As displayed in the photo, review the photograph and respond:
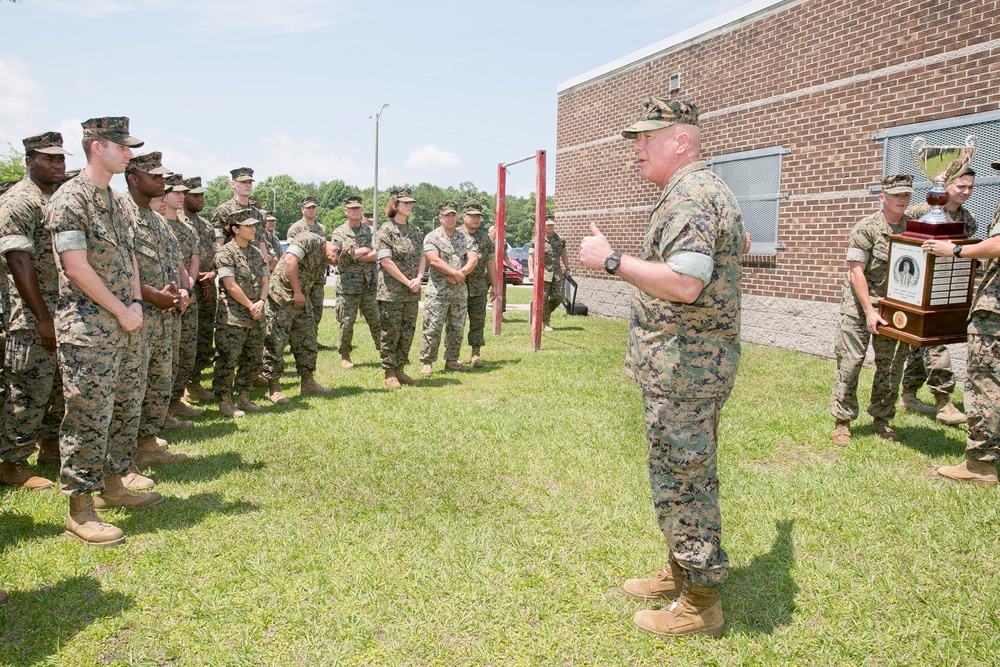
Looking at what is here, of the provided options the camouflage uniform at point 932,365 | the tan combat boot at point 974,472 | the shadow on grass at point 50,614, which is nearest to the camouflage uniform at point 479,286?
the camouflage uniform at point 932,365

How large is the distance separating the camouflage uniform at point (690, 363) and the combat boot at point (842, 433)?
340cm

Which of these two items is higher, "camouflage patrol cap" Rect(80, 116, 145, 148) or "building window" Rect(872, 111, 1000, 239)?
"building window" Rect(872, 111, 1000, 239)

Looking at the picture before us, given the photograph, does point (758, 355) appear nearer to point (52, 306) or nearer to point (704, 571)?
point (704, 571)

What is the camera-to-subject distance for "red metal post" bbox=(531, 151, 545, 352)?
10.5 m

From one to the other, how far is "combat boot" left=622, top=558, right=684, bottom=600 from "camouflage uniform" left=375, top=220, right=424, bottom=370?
5312mm

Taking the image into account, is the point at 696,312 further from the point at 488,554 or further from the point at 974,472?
the point at 974,472

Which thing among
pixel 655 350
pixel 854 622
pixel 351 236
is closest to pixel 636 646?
pixel 854 622

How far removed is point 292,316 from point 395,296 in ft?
4.12

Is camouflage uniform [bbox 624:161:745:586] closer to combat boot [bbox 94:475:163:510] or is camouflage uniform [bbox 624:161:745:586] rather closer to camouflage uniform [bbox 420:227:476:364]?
combat boot [bbox 94:475:163:510]

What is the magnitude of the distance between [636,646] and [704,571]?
458mm

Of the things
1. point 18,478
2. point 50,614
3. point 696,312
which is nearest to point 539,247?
point 18,478

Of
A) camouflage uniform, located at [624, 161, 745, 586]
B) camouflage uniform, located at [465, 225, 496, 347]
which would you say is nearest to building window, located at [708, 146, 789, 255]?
camouflage uniform, located at [465, 225, 496, 347]

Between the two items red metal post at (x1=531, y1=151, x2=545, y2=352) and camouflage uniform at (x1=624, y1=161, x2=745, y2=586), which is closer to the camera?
camouflage uniform at (x1=624, y1=161, x2=745, y2=586)

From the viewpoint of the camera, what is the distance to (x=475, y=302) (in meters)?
9.97
